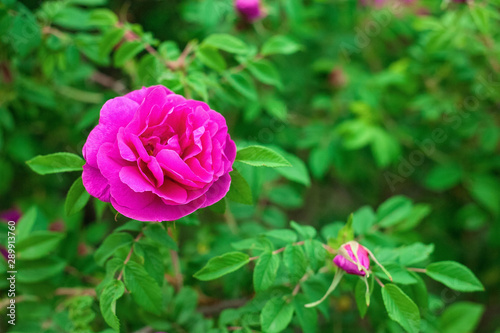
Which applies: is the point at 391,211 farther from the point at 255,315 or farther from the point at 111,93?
the point at 111,93

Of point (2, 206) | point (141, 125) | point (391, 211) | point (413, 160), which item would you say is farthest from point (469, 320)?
point (2, 206)

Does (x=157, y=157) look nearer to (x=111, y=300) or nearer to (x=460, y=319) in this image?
(x=111, y=300)

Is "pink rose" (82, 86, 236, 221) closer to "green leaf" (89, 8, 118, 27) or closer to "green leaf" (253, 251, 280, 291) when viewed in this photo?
"green leaf" (253, 251, 280, 291)

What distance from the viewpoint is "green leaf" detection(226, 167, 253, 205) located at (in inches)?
29.5

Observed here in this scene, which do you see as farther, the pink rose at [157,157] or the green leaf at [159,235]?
the green leaf at [159,235]

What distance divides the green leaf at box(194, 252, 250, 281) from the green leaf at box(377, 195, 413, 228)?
0.44 metres

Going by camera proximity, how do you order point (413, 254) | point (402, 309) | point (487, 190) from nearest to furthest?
point (402, 309) → point (413, 254) → point (487, 190)

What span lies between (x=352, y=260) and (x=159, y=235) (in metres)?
0.35

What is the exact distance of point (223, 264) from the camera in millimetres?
795

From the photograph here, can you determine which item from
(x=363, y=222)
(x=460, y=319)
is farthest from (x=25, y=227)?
(x=460, y=319)

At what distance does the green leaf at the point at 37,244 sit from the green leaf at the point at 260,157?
0.51m

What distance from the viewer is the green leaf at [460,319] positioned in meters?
1.20

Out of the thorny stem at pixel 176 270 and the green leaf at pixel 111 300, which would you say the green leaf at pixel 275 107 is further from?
the green leaf at pixel 111 300

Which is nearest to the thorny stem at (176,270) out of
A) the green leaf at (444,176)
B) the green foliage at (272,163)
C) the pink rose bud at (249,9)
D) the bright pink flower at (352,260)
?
the green foliage at (272,163)
